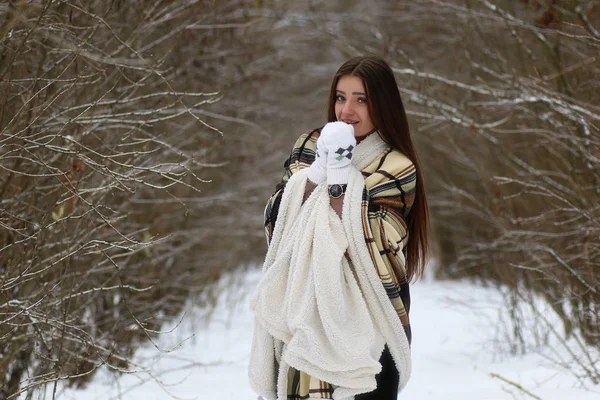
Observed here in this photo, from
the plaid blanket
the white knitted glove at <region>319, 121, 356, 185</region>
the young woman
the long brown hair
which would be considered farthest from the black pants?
the white knitted glove at <region>319, 121, 356, 185</region>

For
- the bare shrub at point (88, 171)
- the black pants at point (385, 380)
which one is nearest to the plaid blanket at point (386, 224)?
the black pants at point (385, 380)

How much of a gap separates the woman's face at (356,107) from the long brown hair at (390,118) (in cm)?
2

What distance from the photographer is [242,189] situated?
970 cm

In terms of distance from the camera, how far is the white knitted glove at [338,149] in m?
3.19

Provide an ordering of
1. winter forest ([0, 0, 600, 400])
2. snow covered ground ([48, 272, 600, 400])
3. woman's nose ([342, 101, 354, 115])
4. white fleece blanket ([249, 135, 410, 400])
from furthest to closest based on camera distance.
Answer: snow covered ground ([48, 272, 600, 400])
winter forest ([0, 0, 600, 400])
woman's nose ([342, 101, 354, 115])
white fleece blanket ([249, 135, 410, 400])

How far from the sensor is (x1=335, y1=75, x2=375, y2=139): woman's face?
3.43m

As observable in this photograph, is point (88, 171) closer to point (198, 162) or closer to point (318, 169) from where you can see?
point (198, 162)

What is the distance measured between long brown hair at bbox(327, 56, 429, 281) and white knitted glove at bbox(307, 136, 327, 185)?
27cm

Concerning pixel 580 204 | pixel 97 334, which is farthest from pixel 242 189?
pixel 580 204

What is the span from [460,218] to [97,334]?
7933 millimetres

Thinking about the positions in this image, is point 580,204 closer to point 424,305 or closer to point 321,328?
point 321,328

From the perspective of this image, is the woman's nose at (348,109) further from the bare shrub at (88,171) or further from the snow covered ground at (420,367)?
the snow covered ground at (420,367)

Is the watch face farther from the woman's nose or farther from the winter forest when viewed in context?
the winter forest

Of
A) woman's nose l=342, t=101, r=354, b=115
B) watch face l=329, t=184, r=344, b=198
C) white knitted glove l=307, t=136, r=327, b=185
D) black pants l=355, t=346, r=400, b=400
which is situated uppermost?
woman's nose l=342, t=101, r=354, b=115
